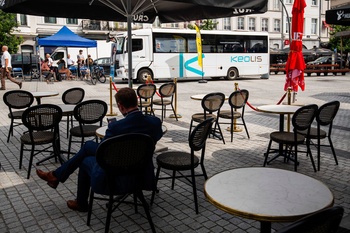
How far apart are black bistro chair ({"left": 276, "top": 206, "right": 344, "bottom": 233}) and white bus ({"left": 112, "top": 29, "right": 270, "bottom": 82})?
2091 cm

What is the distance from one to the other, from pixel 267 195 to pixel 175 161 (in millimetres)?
1844

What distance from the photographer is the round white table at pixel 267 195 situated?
225 centimetres

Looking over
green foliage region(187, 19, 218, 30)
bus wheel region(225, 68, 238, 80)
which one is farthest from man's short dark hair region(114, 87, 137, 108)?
green foliage region(187, 19, 218, 30)

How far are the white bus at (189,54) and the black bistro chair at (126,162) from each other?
19.0 metres

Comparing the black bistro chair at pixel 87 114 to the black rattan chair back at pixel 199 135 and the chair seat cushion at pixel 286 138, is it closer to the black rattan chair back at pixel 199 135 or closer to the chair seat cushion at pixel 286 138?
the black rattan chair back at pixel 199 135

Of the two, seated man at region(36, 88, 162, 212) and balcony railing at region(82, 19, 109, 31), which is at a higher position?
balcony railing at region(82, 19, 109, 31)

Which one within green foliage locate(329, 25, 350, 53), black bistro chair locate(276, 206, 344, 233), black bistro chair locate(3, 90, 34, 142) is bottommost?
black bistro chair locate(276, 206, 344, 233)

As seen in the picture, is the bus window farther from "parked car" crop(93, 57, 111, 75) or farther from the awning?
the awning

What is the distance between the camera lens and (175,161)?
13.8ft

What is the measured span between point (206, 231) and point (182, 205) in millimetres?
707

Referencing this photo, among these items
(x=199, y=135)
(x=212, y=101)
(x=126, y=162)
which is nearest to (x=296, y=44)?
(x=212, y=101)

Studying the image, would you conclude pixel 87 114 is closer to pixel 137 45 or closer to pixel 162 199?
pixel 162 199

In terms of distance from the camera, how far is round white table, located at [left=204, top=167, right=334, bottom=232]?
2250 millimetres

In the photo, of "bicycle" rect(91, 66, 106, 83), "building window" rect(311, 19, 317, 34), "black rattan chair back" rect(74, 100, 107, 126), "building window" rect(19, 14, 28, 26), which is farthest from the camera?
"building window" rect(311, 19, 317, 34)
